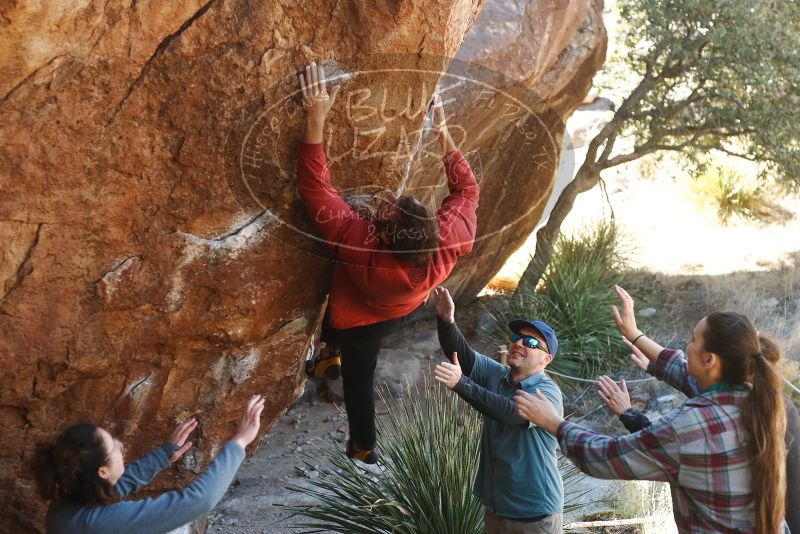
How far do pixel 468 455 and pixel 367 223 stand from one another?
169 cm

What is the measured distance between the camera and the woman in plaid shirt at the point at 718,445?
2887 mm

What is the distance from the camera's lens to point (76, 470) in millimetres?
2951

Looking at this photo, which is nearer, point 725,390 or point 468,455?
point 725,390

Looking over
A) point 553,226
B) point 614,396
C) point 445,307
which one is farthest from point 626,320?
point 553,226

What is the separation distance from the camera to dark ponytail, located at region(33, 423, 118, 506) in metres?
2.96

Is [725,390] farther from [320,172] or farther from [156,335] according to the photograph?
[156,335]

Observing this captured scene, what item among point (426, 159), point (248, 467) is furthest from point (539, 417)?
point (248, 467)

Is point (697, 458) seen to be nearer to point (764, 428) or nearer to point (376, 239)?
point (764, 428)

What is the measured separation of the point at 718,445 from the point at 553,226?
291 inches

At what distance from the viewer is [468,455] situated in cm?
510

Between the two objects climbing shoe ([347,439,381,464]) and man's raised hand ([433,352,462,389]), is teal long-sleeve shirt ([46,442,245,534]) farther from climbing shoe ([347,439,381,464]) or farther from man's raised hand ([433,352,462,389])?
climbing shoe ([347,439,381,464])

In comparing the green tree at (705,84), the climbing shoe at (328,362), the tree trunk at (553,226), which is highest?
the green tree at (705,84)

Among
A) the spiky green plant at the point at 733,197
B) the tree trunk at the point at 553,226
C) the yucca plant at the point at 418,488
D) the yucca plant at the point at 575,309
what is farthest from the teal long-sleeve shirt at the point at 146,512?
the spiky green plant at the point at 733,197

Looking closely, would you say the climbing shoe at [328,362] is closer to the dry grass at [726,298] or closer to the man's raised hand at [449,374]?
the man's raised hand at [449,374]
